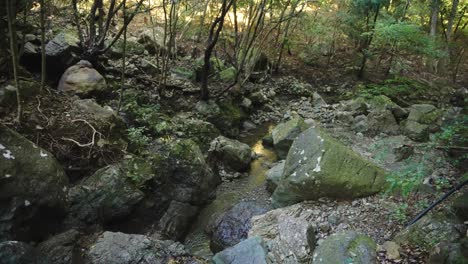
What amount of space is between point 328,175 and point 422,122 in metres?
4.80

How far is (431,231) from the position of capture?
3.93 metres

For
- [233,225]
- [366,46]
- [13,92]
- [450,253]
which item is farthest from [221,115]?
[366,46]

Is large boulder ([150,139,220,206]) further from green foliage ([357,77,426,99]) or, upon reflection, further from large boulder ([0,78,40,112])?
green foliage ([357,77,426,99])

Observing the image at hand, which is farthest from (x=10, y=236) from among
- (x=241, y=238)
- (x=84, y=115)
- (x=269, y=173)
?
(x=269, y=173)

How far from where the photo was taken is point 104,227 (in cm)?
523

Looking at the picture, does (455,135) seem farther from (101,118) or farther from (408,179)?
(101,118)

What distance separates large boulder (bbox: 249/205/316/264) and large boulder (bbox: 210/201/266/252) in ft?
0.97

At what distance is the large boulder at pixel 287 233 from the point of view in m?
4.25

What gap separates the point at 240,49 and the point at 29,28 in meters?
5.46

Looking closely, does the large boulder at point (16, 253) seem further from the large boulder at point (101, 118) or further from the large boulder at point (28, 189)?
the large boulder at point (101, 118)

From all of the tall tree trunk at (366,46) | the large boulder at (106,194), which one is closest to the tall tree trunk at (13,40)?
the large boulder at (106,194)

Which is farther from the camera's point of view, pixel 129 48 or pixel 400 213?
pixel 129 48

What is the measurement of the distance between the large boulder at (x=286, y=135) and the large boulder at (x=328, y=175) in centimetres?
224

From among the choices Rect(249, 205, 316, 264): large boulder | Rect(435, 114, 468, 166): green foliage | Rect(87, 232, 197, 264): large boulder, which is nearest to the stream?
Rect(87, 232, 197, 264): large boulder
